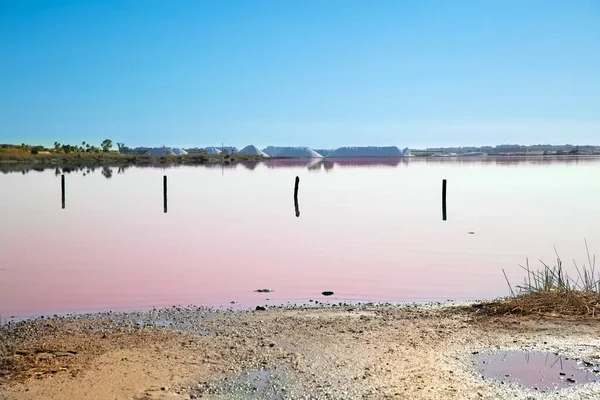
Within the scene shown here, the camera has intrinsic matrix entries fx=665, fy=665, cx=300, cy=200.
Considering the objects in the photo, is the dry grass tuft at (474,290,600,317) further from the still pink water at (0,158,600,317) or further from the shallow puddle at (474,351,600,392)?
the still pink water at (0,158,600,317)

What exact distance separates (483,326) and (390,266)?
6544mm

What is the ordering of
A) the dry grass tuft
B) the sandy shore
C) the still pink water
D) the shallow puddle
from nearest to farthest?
the sandy shore
the shallow puddle
the dry grass tuft
the still pink water

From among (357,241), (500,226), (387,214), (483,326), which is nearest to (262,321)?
(483,326)

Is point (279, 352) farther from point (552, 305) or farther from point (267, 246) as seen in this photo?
point (267, 246)

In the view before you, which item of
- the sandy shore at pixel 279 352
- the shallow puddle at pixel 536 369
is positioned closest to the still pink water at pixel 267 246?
the sandy shore at pixel 279 352

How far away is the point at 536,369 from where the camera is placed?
7090 millimetres

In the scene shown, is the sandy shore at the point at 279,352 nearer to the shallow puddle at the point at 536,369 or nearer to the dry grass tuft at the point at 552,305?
the shallow puddle at the point at 536,369

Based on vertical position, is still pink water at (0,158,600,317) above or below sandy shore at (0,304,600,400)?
below

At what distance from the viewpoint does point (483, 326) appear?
29.5 ft

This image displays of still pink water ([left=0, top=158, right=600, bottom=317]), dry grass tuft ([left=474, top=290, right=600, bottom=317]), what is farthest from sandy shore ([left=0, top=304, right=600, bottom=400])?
still pink water ([left=0, top=158, right=600, bottom=317])

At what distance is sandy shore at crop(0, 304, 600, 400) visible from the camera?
644 centimetres

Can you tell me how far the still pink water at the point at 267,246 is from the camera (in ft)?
41.5

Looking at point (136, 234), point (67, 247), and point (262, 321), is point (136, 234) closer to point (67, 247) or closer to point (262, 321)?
point (67, 247)

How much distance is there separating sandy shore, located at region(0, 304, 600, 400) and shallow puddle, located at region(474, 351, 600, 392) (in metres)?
0.17
